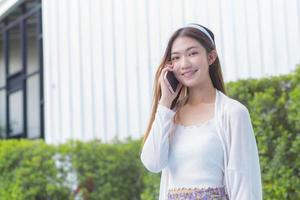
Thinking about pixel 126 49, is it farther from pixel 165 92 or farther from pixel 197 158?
pixel 197 158

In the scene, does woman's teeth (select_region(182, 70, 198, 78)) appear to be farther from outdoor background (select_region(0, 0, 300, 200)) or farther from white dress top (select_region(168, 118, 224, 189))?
outdoor background (select_region(0, 0, 300, 200))

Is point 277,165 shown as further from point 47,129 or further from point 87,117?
point 47,129

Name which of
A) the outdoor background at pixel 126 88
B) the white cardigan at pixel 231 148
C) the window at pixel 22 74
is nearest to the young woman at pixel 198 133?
the white cardigan at pixel 231 148

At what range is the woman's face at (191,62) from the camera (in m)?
2.79

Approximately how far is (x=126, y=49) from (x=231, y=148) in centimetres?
686

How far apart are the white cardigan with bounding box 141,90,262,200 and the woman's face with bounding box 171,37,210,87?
129 millimetres

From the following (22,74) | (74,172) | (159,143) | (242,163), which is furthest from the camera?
(22,74)

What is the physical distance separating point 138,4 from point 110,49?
835 mm

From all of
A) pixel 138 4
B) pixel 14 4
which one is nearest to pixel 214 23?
pixel 138 4

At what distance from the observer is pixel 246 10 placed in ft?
24.5

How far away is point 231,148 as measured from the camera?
262 cm

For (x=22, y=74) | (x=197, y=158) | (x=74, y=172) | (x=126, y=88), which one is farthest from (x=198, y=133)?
(x=22, y=74)

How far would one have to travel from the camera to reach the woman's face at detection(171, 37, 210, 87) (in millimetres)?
2787

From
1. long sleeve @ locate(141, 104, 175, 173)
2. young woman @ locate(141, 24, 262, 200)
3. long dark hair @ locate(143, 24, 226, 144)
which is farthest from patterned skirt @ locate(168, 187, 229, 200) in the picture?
long dark hair @ locate(143, 24, 226, 144)
